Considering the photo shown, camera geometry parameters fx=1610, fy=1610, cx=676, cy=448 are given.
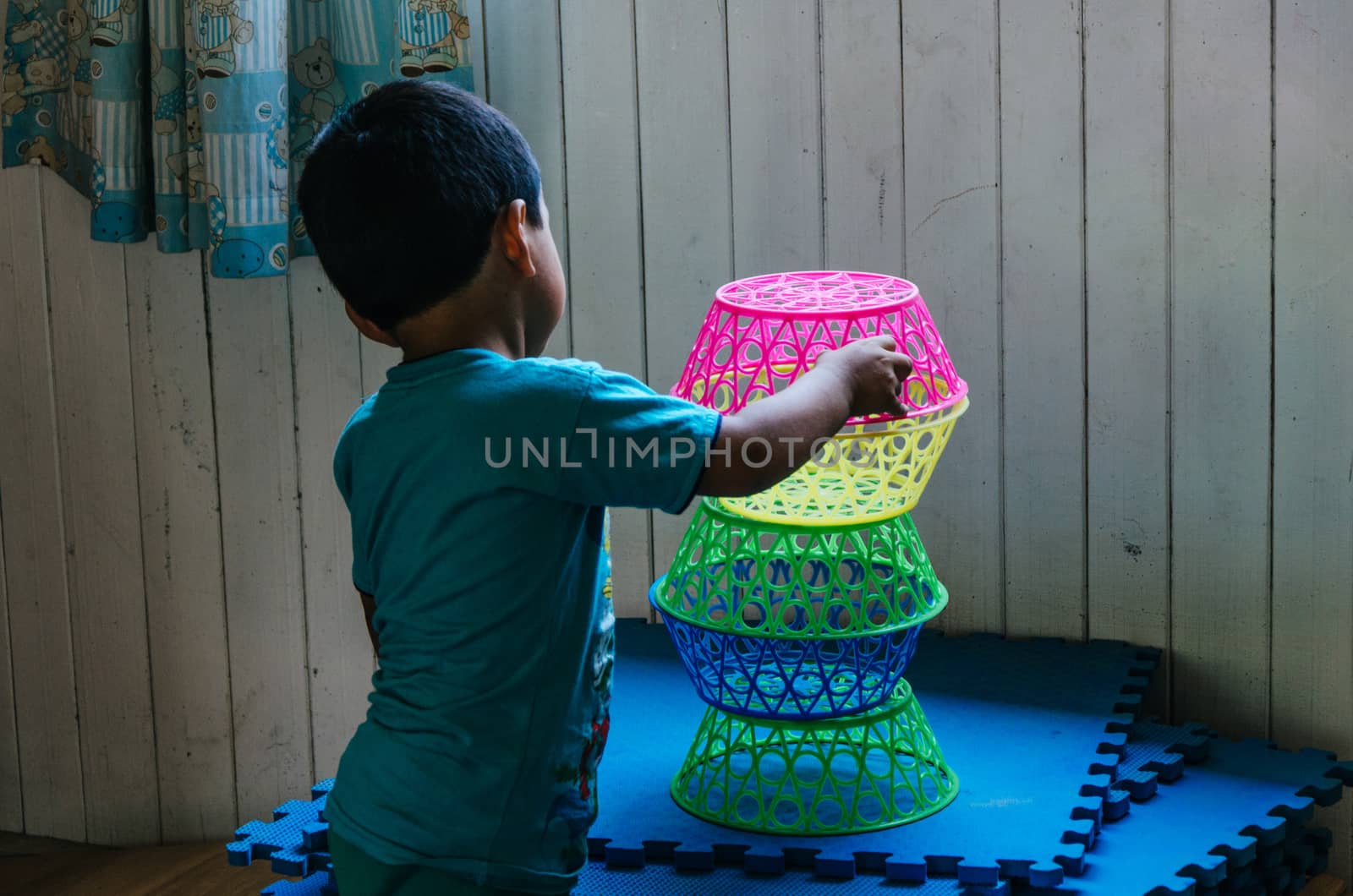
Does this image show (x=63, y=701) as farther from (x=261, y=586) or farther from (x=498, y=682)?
(x=498, y=682)

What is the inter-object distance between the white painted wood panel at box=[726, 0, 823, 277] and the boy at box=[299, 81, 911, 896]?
2.57 feet

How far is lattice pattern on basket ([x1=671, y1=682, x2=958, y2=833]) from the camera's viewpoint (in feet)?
4.69

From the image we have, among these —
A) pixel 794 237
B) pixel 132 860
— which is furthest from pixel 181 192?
pixel 132 860

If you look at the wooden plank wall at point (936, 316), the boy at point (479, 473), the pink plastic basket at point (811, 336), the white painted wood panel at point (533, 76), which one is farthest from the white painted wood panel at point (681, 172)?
the boy at point (479, 473)

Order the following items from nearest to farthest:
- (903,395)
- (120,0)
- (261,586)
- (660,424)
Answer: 1. (660,424)
2. (903,395)
3. (120,0)
4. (261,586)

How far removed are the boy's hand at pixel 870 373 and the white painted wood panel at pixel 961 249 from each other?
2.33ft

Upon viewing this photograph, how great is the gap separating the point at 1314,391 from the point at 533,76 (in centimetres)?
98

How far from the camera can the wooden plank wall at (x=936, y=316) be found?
1.72 meters

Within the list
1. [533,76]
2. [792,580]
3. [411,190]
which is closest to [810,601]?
[792,580]

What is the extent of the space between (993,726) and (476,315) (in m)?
0.79

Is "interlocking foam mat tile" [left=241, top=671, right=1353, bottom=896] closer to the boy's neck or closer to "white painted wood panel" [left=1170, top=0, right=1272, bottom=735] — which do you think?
"white painted wood panel" [left=1170, top=0, right=1272, bottom=735]

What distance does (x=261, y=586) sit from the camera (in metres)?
2.21

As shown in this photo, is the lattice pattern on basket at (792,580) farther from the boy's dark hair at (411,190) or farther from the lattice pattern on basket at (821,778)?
the boy's dark hair at (411,190)

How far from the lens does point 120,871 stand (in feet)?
7.26
